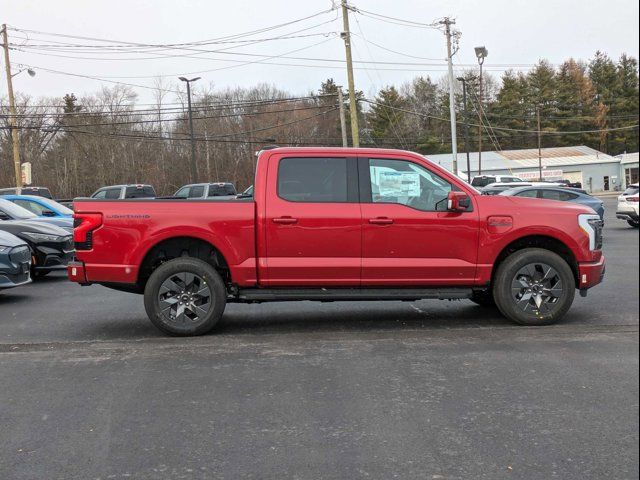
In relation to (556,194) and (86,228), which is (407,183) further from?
(556,194)

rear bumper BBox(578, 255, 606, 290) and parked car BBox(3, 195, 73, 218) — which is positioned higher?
parked car BBox(3, 195, 73, 218)

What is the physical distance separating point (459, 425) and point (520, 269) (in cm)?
312

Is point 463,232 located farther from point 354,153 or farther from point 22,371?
point 22,371


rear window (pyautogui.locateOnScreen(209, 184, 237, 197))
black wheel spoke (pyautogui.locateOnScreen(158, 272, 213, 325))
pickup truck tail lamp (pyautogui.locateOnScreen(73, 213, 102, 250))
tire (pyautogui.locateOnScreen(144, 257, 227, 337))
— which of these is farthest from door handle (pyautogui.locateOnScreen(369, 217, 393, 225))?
rear window (pyautogui.locateOnScreen(209, 184, 237, 197))

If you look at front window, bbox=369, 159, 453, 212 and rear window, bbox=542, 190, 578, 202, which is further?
rear window, bbox=542, 190, 578, 202

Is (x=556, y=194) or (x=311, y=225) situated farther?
(x=556, y=194)

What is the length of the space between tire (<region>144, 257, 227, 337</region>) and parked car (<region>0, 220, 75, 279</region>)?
5463 mm

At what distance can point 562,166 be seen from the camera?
6562 cm

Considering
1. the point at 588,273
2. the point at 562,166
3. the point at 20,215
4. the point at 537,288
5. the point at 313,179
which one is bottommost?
the point at 537,288

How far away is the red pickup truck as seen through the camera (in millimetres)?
6531

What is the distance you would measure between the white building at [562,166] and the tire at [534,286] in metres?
55.4

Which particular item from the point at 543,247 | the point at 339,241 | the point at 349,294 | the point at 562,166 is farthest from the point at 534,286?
the point at 562,166

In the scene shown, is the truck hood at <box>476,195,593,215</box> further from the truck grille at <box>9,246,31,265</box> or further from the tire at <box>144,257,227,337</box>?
the truck grille at <box>9,246,31,265</box>

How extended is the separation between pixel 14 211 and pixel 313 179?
8526 millimetres
